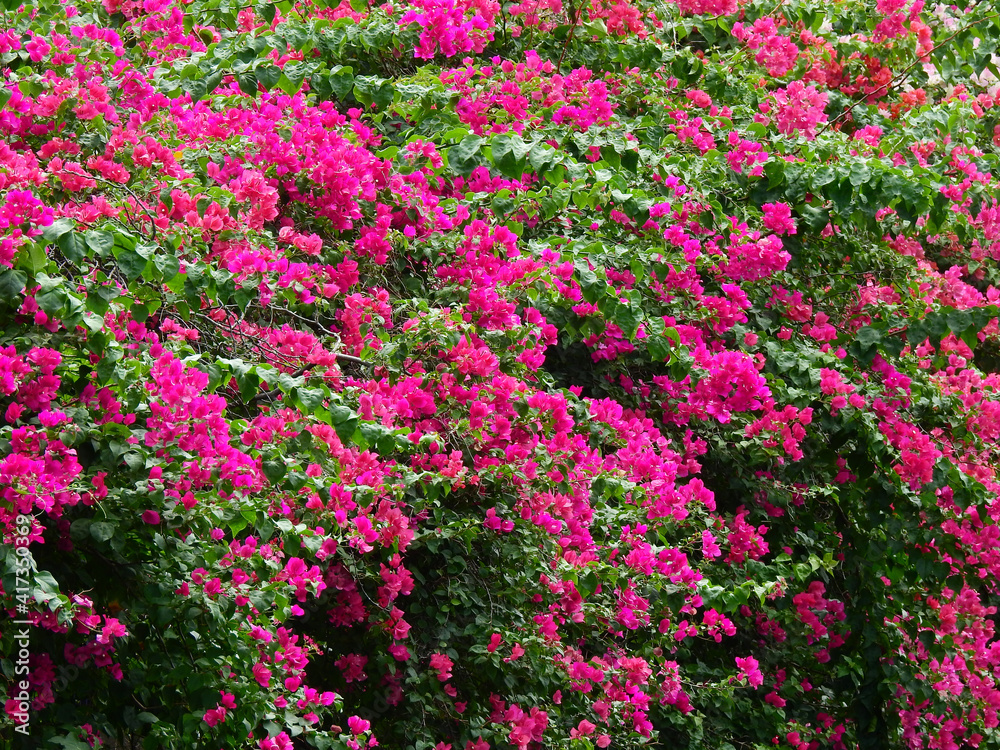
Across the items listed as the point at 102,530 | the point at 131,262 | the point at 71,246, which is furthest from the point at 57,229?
the point at 102,530

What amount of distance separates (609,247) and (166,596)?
2150 millimetres

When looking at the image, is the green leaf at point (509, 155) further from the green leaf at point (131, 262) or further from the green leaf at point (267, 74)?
the green leaf at point (131, 262)

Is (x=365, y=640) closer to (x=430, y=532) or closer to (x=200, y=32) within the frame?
(x=430, y=532)

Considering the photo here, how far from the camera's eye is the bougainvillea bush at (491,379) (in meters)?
2.44

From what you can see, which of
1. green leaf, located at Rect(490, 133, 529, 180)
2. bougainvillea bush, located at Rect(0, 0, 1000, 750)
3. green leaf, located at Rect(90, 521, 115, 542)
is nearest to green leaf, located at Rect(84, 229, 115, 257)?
bougainvillea bush, located at Rect(0, 0, 1000, 750)

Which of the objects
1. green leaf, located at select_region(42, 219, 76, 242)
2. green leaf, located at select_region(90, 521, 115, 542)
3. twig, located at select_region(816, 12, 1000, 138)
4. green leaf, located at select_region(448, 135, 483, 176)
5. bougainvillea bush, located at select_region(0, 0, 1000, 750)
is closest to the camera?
Result: green leaf, located at select_region(42, 219, 76, 242)

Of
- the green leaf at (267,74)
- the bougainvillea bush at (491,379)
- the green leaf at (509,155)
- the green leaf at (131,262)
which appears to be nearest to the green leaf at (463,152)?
the bougainvillea bush at (491,379)

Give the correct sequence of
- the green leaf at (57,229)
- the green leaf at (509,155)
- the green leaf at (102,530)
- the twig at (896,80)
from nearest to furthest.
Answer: the green leaf at (57,229)
the green leaf at (102,530)
the green leaf at (509,155)
the twig at (896,80)

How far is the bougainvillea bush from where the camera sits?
2.44 meters

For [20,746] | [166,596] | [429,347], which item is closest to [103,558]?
[166,596]

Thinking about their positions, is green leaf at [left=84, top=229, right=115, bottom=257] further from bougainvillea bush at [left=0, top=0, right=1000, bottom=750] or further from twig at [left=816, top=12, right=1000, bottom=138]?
twig at [left=816, top=12, right=1000, bottom=138]

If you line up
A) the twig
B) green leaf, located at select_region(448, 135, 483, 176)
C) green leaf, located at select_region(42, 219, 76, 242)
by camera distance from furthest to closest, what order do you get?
the twig, green leaf, located at select_region(448, 135, 483, 176), green leaf, located at select_region(42, 219, 76, 242)

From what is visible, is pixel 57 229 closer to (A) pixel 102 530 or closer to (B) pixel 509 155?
(A) pixel 102 530

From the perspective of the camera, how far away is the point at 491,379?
121 inches
